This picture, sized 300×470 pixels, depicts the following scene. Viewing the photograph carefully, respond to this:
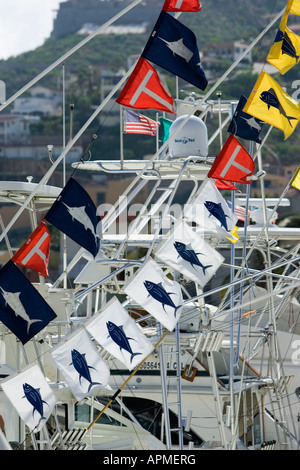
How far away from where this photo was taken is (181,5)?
12078 millimetres

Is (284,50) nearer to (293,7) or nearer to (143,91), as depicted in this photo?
(293,7)

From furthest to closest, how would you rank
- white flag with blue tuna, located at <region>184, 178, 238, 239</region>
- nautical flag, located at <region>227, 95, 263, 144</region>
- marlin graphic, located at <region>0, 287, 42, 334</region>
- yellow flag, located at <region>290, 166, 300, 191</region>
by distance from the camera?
yellow flag, located at <region>290, 166, 300, 191</region>, nautical flag, located at <region>227, 95, 263, 144</region>, white flag with blue tuna, located at <region>184, 178, 238, 239</region>, marlin graphic, located at <region>0, 287, 42, 334</region>

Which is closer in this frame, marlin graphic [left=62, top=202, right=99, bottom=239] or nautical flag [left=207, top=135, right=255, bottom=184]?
marlin graphic [left=62, top=202, right=99, bottom=239]

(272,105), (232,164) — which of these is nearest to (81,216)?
(232,164)

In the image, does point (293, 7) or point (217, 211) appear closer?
point (293, 7)

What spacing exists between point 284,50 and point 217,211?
7.98 feet

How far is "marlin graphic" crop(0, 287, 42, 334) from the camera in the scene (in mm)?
11930

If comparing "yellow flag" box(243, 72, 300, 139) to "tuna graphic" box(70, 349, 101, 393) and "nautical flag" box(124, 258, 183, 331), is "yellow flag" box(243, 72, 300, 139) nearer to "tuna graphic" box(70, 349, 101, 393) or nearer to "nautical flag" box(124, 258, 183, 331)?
"nautical flag" box(124, 258, 183, 331)

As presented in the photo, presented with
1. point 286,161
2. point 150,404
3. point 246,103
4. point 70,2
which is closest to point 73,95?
point 286,161

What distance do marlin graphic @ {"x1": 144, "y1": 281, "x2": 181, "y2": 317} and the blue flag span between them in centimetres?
255

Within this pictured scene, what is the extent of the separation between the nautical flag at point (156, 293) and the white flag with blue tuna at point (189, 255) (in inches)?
9.9

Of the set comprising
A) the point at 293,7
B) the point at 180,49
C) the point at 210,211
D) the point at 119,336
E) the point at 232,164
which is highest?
the point at 293,7

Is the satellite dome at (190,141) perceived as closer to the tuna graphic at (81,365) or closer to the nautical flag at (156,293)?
the nautical flag at (156,293)

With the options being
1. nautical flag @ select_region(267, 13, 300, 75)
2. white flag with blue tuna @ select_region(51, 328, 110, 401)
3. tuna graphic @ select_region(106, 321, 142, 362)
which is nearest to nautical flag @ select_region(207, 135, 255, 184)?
nautical flag @ select_region(267, 13, 300, 75)
